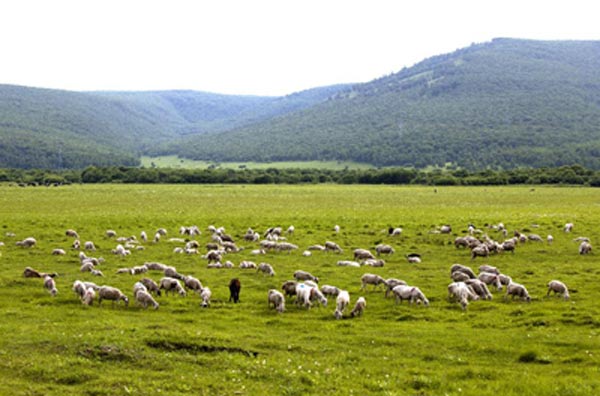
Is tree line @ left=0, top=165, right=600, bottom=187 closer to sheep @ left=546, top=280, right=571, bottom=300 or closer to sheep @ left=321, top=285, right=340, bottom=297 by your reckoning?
sheep @ left=546, top=280, right=571, bottom=300

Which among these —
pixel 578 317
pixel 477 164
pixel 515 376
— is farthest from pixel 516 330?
pixel 477 164

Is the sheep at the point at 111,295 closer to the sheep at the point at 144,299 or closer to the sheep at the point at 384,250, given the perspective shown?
the sheep at the point at 144,299

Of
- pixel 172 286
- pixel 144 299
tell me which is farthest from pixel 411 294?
pixel 144 299

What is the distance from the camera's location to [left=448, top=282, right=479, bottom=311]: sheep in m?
16.5

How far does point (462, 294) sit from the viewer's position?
16.9 m

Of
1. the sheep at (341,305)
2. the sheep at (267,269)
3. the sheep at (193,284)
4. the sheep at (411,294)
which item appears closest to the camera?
the sheep at (341,305)

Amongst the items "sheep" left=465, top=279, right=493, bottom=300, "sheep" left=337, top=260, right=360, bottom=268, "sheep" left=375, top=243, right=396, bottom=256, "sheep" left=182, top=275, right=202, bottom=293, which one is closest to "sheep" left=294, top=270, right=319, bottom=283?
"sheep" left=182, top=275, right=202, bottom=293

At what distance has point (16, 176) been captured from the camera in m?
121

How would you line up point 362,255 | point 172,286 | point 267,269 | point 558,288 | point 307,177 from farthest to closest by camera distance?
point 307,177
point 362,255
point 267,269
point 172,286
point 558,288

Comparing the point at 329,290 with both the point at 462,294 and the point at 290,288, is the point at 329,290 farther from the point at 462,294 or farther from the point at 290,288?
the point at 462,294

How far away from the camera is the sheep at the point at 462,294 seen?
16516mm

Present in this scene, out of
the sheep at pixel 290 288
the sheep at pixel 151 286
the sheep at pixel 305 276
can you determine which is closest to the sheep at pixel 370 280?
the sheep at pixel 305 276

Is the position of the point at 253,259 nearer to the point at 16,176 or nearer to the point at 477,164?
the point at 16,176

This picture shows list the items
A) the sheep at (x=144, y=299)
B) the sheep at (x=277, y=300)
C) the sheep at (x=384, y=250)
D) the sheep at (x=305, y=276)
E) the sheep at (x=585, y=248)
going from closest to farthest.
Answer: the sheep at (x=277, y=300)
the sheep at (x=144, y=299)
the sheep at (x=305, y=276)
the sheep at (x=585, y=248)
the sheep at (x=384, y=250)
